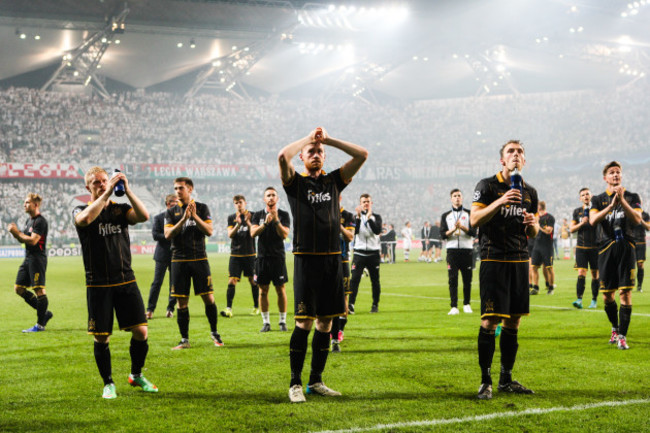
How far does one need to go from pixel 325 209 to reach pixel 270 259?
15.3 ft

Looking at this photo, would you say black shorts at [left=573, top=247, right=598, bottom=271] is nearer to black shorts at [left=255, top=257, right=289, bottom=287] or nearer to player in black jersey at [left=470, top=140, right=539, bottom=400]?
black shorts at [left=255, top=257, right=289, bottom=287]

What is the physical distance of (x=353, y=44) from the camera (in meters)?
54.8

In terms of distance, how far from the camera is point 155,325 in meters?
11.1

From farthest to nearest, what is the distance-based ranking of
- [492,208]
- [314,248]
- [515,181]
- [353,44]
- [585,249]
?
[353,44] → [585,249] → [314,248] → [492,208] → [515,181]

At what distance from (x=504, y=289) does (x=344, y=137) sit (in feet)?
180

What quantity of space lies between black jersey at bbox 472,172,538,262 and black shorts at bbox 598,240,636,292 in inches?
114

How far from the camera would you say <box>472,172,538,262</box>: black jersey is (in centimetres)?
558

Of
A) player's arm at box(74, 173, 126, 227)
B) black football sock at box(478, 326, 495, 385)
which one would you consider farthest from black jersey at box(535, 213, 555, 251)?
player's arm at box(74, 173, 126, 227)

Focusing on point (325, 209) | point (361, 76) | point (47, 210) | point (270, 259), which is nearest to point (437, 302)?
point (270, 259)

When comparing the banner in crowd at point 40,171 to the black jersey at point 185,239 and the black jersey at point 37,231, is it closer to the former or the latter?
the black jersey at point 37,231

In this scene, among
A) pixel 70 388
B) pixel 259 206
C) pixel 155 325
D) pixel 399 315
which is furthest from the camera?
pixel 259 206

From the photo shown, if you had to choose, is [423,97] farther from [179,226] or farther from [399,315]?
[179,226]

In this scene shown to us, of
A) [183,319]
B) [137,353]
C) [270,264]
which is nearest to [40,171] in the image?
[270,264]

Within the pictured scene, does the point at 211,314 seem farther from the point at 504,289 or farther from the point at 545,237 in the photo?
the point at 545,237
